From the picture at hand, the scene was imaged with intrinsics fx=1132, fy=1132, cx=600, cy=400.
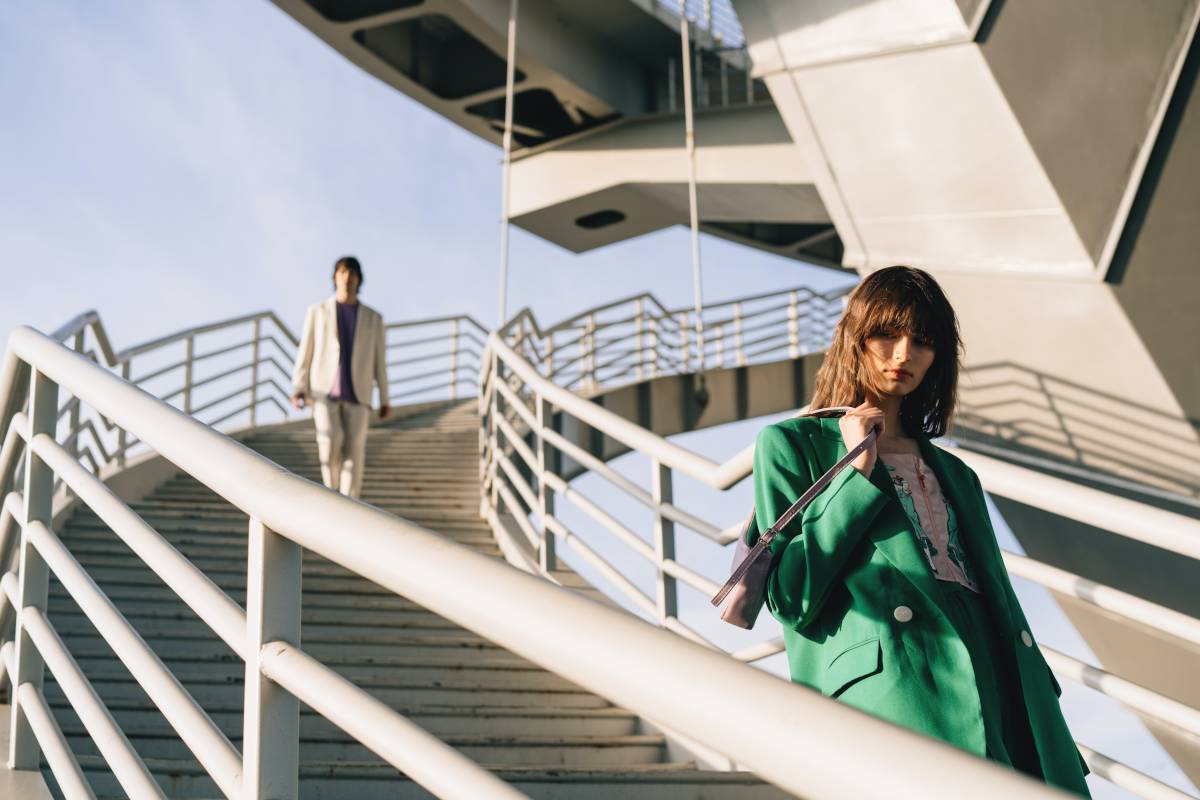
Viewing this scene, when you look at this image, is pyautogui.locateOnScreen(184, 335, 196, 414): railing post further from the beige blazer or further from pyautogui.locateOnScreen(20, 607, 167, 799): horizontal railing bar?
pyautogui.locateOnScreen(20, 607, 167, 799): horizontal railing bar

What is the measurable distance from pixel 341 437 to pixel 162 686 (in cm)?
552

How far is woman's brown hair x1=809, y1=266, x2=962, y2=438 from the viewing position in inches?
74.0

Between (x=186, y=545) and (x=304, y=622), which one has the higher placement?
(x=186, y=545)

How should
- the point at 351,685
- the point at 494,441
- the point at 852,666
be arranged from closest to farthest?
the point at 351,685 < the point at 852,666 < the point at 494,441

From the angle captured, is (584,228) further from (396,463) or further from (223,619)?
(223,619)

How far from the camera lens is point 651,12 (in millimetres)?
16344

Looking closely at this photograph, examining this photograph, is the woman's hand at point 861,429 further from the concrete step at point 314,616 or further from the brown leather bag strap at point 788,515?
the concrete step at point 314,616

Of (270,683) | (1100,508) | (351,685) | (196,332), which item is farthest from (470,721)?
(196,332)

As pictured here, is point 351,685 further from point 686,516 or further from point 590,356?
point 590,356

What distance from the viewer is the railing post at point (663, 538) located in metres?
4.07

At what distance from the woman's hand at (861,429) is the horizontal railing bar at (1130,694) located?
1.00m

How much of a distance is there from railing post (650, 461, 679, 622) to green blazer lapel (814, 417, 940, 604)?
222 centimetres

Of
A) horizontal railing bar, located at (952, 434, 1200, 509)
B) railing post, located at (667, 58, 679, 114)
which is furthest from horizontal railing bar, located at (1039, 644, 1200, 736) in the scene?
railing post, located at (667, 58, 679, 114)

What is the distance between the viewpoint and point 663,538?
4098 millimetres
